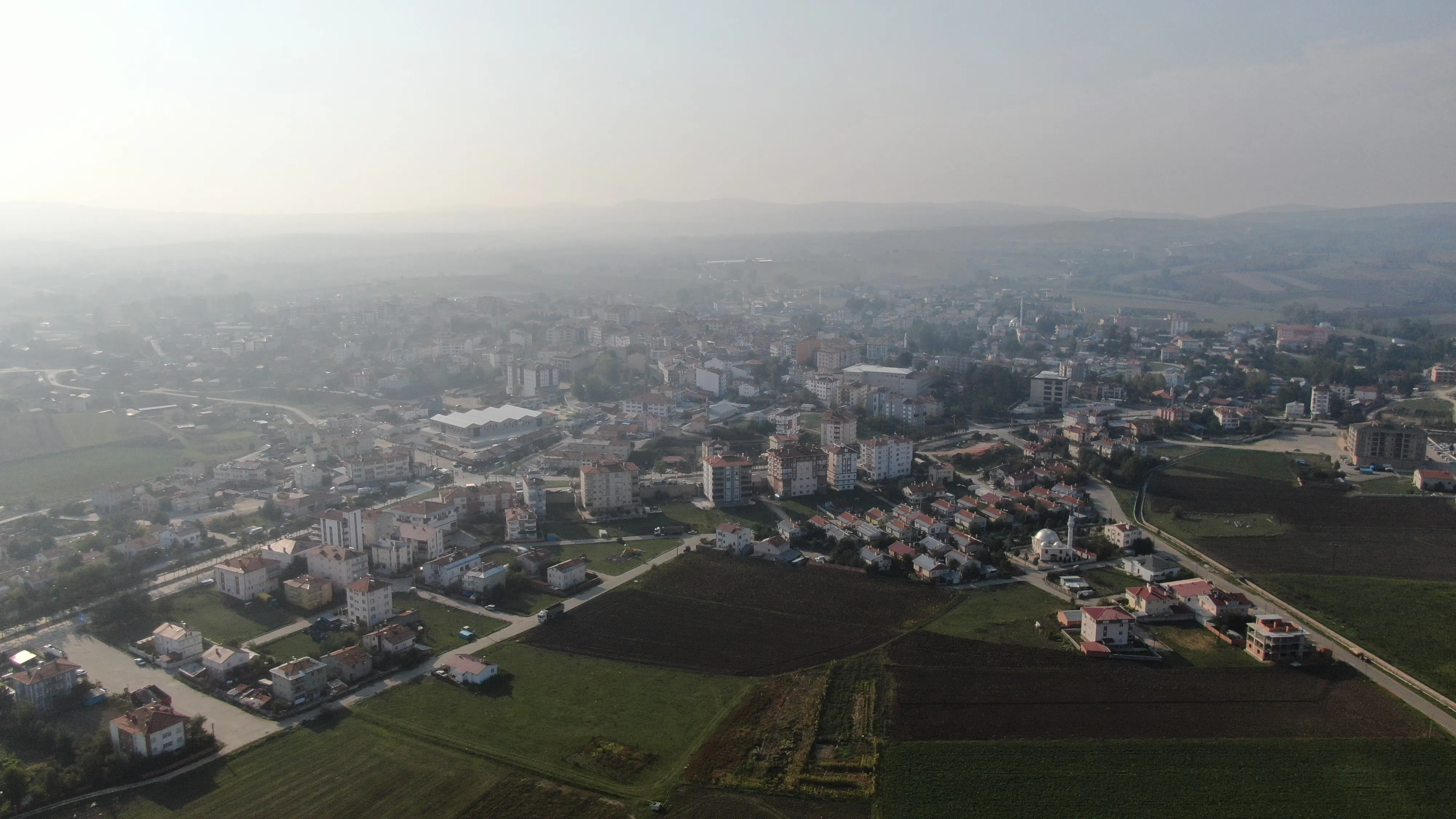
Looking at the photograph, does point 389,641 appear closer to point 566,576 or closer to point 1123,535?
point 566,576

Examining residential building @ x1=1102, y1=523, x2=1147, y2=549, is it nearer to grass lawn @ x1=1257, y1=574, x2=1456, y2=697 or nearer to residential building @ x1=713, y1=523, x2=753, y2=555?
grass lawn @ x1=1257, y1=574, x2=1456, y2=697

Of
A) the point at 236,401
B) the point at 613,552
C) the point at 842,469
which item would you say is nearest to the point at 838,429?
the point at 842,469

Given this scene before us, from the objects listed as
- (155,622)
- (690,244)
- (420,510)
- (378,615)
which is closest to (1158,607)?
(378,615)

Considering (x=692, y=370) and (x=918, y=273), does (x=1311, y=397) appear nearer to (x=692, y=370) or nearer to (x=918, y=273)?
(x=692, y=370)

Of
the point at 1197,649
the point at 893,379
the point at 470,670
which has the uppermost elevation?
the point at 893,379

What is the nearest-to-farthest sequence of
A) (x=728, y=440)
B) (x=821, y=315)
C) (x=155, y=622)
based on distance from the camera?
(x=155, y=622) < (x=728, y=440) < (x=821, y=315)

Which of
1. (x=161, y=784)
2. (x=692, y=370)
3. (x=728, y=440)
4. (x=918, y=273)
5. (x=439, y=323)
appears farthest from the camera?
(x=918, y=273)
